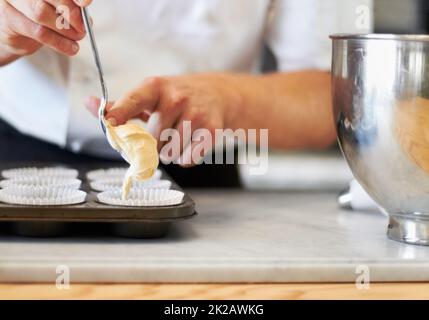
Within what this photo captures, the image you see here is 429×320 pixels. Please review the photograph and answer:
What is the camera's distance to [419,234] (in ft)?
3.24

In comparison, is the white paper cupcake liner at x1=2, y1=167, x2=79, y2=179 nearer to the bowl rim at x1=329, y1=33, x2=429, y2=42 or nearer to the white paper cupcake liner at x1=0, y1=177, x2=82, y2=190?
the white paper cupcake liner at x1=0, y1=177, x2=82, y2=190

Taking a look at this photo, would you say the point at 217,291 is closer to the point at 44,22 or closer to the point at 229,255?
the point at 229,255

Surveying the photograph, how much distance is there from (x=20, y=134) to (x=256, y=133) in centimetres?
42

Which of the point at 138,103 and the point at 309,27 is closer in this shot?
the point at 138,103

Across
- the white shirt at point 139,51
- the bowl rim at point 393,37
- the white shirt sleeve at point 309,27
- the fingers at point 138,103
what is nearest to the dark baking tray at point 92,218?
the fingers at point 138,103

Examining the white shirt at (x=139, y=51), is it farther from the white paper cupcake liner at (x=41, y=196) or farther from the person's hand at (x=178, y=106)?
the white paper cupcake liner at (x=41, y=196)

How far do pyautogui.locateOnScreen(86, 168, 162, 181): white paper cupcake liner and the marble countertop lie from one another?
0.54 feet

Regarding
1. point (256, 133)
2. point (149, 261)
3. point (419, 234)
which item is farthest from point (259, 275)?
point (256, 133)

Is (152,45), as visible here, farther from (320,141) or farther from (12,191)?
(12,191)

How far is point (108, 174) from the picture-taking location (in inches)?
47.9

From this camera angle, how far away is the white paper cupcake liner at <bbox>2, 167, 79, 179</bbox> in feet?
3.89

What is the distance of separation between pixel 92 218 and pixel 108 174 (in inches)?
10.8

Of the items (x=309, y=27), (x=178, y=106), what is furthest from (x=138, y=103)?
(x=309, y=27)

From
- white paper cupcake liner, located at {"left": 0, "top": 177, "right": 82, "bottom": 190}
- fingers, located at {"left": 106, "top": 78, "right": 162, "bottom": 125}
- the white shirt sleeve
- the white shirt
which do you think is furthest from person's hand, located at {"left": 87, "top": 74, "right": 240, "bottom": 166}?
the white shirt sleeve
